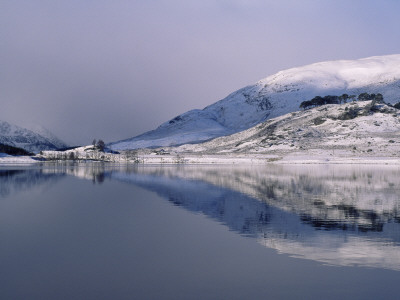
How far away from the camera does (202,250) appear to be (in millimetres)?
21953

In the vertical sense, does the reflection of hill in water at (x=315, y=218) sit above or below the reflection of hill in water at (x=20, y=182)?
below

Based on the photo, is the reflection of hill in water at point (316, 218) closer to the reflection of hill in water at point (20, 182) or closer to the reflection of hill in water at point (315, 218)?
the reflection of hill in water at point (315, 218)

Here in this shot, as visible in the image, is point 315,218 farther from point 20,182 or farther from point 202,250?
point 20,182

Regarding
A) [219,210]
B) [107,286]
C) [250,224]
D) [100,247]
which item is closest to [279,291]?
[107,286]

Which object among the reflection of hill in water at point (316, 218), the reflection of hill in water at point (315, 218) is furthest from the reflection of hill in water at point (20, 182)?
the reflection of hill in water at point (316, 218)

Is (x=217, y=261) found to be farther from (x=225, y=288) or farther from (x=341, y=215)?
(x=341, y=215)

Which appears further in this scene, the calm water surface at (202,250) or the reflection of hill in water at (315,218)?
the reflection of hill in water at (315,218)

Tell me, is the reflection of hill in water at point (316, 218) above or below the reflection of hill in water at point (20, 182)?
below

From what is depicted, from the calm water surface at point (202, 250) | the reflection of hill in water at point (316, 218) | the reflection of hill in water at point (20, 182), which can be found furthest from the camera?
the reflection of hill in water at point (20, 182)

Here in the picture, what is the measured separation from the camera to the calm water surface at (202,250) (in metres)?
15.9

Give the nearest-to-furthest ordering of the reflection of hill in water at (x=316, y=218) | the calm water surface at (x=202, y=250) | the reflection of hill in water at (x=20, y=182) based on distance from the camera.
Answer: the calm water surface at (x=202, y=250)
the reflection of hill in water at (x=316, y=218)
the reflection of hill in water at (x=20, y=182)

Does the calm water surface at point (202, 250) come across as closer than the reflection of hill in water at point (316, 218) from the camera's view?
Yes

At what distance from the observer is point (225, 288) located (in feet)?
52.4

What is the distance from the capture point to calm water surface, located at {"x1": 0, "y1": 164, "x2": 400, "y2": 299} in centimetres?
1593
